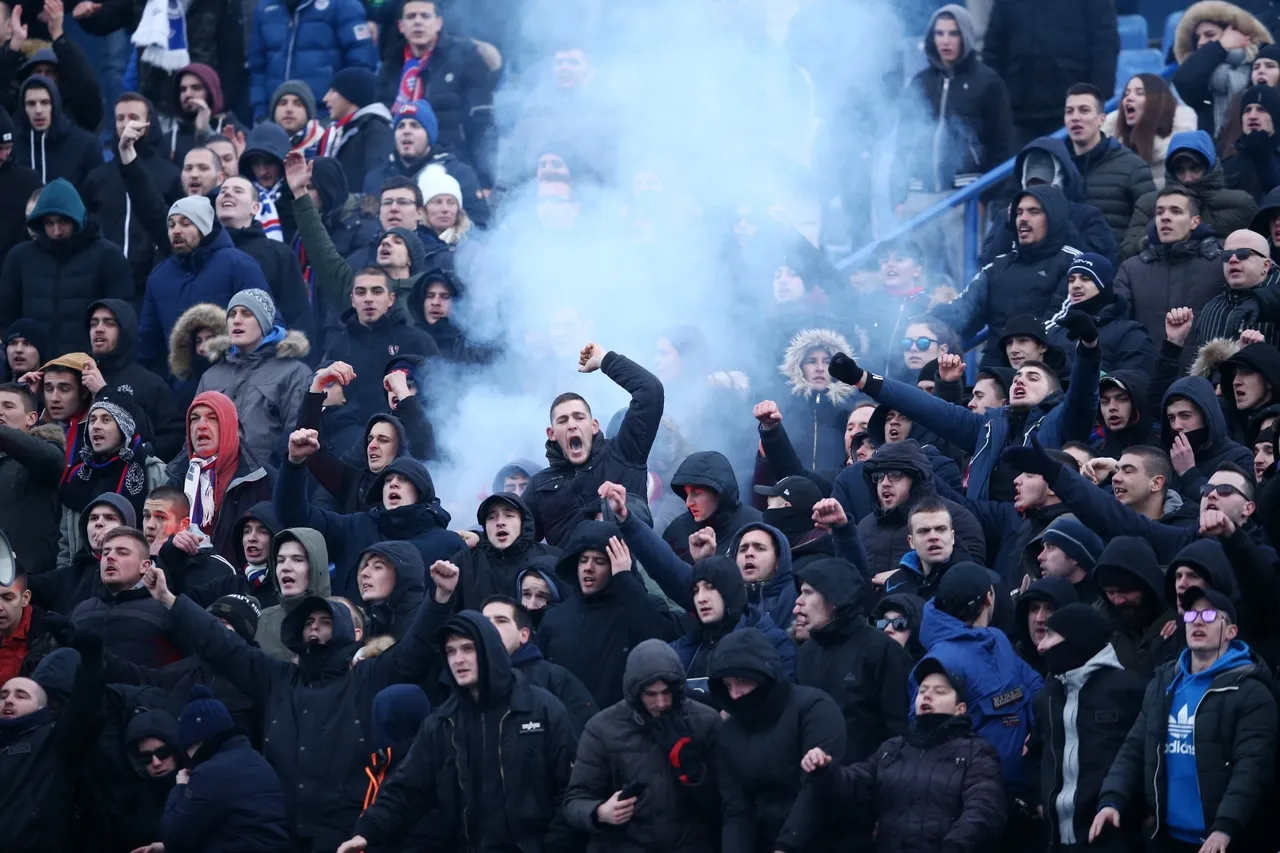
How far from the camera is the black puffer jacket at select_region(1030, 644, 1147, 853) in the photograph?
26.2 ft

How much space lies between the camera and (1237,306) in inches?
432

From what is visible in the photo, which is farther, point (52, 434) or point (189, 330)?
point (189, 330)

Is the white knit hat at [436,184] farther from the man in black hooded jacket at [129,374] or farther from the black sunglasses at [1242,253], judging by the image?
the black sunglasses at [1242,253]

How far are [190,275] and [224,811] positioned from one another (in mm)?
4798

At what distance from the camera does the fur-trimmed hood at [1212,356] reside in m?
10.5

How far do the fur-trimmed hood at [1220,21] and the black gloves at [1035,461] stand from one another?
601 centimetres

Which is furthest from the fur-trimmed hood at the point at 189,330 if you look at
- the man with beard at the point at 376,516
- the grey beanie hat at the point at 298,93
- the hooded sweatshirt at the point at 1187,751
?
the hooded sweatshirt at the point at 1187,751

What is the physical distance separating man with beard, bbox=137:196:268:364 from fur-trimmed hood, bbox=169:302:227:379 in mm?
355

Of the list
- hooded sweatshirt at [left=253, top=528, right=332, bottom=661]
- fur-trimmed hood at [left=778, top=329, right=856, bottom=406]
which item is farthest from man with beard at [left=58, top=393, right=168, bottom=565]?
fur-trimmed hood at [left=778, top=329, right=856, bottom=406]

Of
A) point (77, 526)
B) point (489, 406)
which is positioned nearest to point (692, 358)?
point (489, 406)

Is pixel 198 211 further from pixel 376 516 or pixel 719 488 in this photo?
pixel 719 488

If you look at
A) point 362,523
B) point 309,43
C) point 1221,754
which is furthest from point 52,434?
point 1221,754

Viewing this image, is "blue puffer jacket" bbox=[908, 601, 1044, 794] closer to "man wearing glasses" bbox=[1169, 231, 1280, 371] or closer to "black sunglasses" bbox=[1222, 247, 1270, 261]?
"man wearing glasses" bbox=[1169, 231, 1280, 371]

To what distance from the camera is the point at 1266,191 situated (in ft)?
42.3
